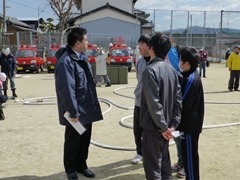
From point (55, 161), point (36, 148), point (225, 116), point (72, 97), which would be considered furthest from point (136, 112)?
point (225, 116)

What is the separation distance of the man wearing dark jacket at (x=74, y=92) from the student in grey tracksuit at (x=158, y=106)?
975 millimetres

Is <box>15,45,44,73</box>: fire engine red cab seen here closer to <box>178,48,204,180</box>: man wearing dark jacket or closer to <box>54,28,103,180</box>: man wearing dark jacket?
<box>54,28,103,180</box>: man wearing dark jacket

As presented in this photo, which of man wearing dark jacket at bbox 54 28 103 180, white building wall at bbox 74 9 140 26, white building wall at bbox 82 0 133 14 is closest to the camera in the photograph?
man wearing dark jacket at bbox 54 28 103 180

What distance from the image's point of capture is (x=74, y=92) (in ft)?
11.6

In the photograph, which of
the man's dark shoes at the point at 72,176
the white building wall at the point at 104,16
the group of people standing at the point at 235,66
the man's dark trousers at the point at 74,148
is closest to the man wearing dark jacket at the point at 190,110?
the man's dark trousers at the point at 74,148

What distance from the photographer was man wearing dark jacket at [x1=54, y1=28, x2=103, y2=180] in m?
3.48

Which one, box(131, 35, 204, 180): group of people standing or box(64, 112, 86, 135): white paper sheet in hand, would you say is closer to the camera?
box(131, 35, 204, 180): group of people standing

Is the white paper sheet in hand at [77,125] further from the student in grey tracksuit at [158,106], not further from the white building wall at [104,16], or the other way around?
the white building wall at [104,16]

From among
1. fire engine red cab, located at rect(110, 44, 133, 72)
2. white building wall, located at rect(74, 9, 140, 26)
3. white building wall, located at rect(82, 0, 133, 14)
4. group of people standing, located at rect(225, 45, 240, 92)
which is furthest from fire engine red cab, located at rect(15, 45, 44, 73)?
white building wall, located at rect(82, 0, 133, 14)

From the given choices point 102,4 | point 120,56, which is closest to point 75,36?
point 120,56

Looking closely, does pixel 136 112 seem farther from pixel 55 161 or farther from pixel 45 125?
pixel 45 125

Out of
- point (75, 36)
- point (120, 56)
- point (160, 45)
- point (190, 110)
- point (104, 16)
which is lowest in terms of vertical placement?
point (190, 110)

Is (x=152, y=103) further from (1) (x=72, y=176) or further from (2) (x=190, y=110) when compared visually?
(1) (x=72, y=176)

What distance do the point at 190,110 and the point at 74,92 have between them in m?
1.39
